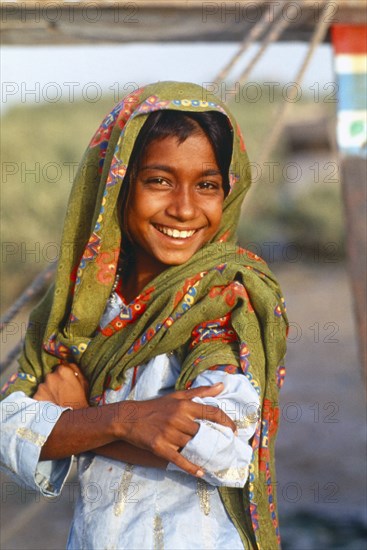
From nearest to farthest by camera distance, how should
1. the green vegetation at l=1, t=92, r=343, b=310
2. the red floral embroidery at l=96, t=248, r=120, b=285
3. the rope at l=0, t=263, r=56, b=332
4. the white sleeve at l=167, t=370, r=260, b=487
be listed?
the white sleeve at l=167, t=370, r=260, b=487
the red floral embroidery at l=96, t=248, r=120, b=285
the rope at l=0, t=263, r=56, b=332
the green vegetation at l=1, t=92, r=343, b=310

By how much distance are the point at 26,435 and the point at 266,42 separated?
6.39 feet

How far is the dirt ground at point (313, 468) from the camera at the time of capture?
4.77 meters

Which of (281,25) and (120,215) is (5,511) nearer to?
(281,25)

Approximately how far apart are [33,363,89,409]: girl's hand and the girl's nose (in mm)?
419

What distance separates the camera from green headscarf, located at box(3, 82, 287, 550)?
190cm

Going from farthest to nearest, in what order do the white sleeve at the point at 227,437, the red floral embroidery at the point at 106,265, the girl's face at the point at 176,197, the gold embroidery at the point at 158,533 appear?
the red floral embroidery at the point at 106,265, the girl's face at the point at 176,197, the gold embroidery at the point at 158,533, the white sleeve at the point at 227,437

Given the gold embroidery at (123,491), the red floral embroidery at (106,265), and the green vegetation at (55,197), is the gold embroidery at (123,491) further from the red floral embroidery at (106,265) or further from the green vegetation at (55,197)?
the green vegetation at (55,197)

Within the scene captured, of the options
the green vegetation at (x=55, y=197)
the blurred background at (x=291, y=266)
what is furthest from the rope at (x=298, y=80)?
the green vegetation at (x=55, y=197)

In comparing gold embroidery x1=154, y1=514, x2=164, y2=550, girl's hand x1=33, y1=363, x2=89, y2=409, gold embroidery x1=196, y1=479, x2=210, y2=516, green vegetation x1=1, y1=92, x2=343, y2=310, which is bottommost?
gold embroidery x1=154, y1=514, x2=164, y2=550

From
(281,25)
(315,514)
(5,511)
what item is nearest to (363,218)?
(281,25)

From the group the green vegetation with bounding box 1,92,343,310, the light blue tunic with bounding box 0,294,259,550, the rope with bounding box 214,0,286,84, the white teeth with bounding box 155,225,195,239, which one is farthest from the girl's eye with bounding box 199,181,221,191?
the green vegetation with bounding box 1,92,343,310

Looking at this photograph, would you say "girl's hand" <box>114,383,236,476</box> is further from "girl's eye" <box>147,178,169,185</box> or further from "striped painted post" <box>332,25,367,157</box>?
"striped painted post" <box>332,25,367,157</box>

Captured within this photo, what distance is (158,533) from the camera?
1879mm

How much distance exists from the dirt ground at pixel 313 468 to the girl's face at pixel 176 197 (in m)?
2.38
